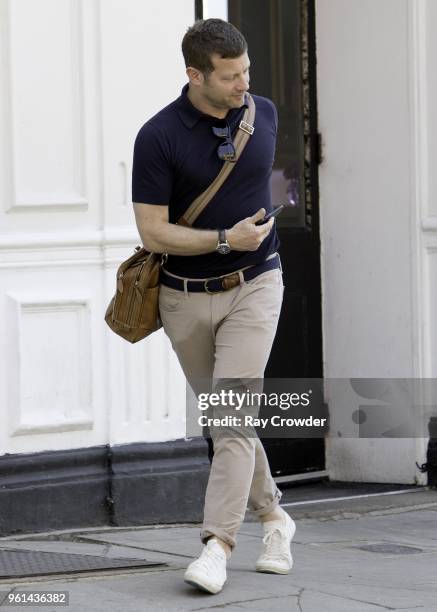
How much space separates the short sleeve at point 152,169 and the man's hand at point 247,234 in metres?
0.27

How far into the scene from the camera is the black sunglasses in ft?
15.7

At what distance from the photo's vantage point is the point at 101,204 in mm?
6199

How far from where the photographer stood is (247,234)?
473 centimetres

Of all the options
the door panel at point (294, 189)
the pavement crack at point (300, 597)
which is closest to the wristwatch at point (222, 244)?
the pavement crack at point (300, 597)

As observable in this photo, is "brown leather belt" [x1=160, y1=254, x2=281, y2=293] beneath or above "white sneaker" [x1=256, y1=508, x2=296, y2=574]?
above

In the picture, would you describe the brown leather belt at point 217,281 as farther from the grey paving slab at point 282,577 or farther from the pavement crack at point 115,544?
the pavement crack at point 115,544

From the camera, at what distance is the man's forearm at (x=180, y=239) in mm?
→ 4758

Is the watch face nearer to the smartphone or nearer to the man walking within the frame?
the man walking

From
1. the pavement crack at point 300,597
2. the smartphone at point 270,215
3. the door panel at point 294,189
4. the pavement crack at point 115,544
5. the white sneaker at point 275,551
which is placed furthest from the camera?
the door panel at point 294,189

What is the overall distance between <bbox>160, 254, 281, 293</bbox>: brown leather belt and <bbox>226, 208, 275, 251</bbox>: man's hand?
6.5 inches

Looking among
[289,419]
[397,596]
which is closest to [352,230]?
[289,419]

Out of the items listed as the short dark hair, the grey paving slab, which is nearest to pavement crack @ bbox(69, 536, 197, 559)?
the grey paving slab

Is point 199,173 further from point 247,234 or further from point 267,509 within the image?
point 267,509

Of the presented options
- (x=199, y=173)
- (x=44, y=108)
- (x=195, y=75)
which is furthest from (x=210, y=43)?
(x=44, y=108)
